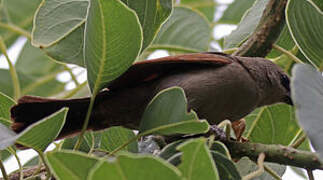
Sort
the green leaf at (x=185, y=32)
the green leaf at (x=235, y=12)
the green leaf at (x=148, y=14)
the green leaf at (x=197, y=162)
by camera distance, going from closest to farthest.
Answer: the green leaf at (x=197, y=162)
the green leaf at (x=148, y=14)
the green leaf at (x=185, y=32)
the green leaf at (x=235, y=12)

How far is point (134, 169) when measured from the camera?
1165 millimetres

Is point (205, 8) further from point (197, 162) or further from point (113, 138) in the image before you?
point (197, 162)

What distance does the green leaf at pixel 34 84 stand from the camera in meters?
3.29

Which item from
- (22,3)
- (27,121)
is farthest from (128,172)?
(22,3)

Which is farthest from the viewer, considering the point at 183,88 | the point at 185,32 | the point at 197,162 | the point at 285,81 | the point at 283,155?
the point at 185,32

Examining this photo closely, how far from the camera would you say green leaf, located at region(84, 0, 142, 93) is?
1.58 meters

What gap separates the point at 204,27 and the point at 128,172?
1.81 m

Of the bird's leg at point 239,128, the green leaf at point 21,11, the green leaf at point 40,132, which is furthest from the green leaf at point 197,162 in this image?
the green leaf at point 21,11

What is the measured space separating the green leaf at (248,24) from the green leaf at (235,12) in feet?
2.10

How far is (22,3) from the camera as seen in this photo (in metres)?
3.70

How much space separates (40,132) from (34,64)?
92.9 inches

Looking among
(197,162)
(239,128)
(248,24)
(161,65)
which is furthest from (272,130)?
(197,162)

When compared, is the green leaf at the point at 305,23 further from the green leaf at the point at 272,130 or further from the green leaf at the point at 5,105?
the green leaf at the point at 5,105

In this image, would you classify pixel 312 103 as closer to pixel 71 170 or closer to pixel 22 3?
pixel 71 170
